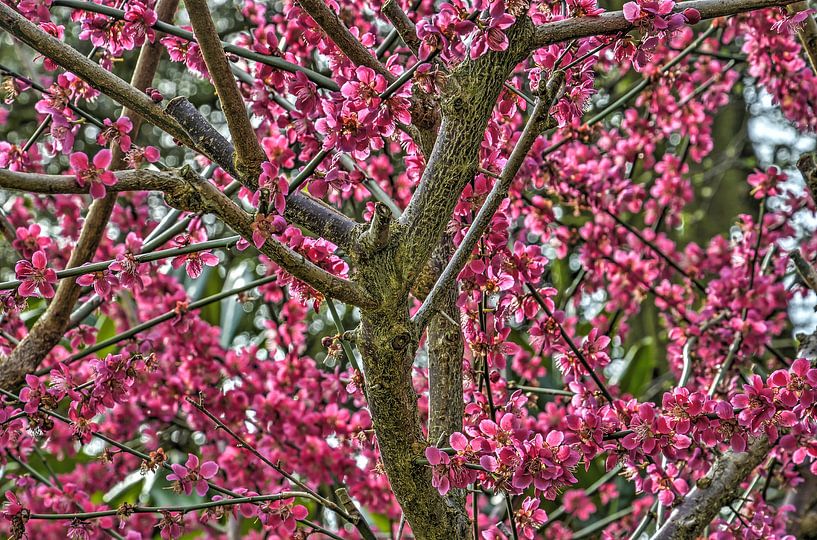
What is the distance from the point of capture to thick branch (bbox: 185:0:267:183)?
1.27 m

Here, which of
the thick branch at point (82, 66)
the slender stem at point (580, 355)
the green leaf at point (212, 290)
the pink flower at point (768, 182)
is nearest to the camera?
the thick branch at point (82, 66)

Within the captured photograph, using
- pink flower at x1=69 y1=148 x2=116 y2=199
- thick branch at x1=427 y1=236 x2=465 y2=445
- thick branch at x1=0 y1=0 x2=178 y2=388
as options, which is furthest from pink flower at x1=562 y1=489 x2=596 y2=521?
pink flower at x1=69 y1=148 x2=116 y2=199

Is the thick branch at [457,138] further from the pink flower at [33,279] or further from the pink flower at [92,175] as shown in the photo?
the pink flower at [33,279]

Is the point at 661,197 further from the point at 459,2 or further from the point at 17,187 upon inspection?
the point at 17,187

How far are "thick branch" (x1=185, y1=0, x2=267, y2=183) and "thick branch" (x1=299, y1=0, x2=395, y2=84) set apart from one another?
183 mm

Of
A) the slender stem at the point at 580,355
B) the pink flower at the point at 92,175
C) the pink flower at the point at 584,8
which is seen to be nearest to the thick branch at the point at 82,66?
the pink flower at the point at 92,175

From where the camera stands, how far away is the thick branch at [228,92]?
4.18 feet

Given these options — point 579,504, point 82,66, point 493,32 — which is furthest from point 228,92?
point 579,504

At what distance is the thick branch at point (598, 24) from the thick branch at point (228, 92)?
51 cm

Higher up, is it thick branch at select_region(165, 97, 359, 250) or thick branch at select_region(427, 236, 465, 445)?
thick branch at select_region(165, 97, 359, 250)

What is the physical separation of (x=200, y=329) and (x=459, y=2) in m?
1.83

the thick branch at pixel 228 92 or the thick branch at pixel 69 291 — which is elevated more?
the thick branch at pixel 69 291

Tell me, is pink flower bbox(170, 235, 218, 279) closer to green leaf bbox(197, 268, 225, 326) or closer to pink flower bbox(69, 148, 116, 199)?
pink flower bbox(69, 148, 116, 199)

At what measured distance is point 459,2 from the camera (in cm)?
134
